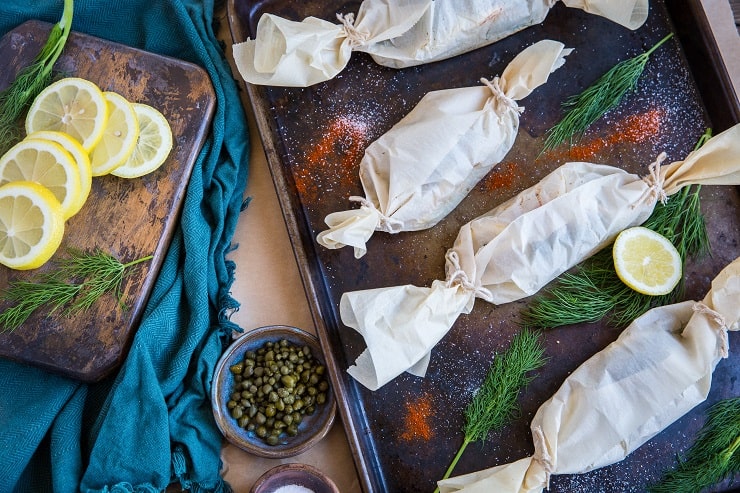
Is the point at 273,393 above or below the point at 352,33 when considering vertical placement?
below

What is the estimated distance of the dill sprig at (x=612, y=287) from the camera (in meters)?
2.43

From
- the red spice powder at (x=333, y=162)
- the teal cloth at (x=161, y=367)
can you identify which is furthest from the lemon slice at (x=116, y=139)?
the red spice powder at (x=333, y=162)

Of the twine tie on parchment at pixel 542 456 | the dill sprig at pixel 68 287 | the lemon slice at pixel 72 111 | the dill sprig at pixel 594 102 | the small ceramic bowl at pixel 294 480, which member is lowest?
the twine tie on parchment at pixel 542 456

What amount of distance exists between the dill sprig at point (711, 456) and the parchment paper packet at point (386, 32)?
1367 millimetres

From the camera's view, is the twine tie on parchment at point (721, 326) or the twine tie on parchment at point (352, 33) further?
the twine tie on parchment at point (352, 33)

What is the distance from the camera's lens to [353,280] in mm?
2510

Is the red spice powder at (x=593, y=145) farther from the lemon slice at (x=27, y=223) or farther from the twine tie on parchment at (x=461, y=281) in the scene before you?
the lemon slice at (x=27, y=223)

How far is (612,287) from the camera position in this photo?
8.04 ft

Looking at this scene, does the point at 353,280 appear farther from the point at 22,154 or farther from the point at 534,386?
the point at 22,154

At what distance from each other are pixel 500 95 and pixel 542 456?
1.21 m

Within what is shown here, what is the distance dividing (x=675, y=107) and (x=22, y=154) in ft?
7.41

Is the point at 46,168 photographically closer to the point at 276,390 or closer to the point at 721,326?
the point at 276,390

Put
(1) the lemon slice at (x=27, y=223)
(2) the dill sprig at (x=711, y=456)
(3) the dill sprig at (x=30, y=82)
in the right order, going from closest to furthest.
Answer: (1) the lemon slice at (x=27, y=223) → (2) the dill sprig at (x=711, y=456) → (3) the dill sprig at (x=30, y=82)

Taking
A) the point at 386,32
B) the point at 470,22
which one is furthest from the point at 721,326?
the point at 386,32
